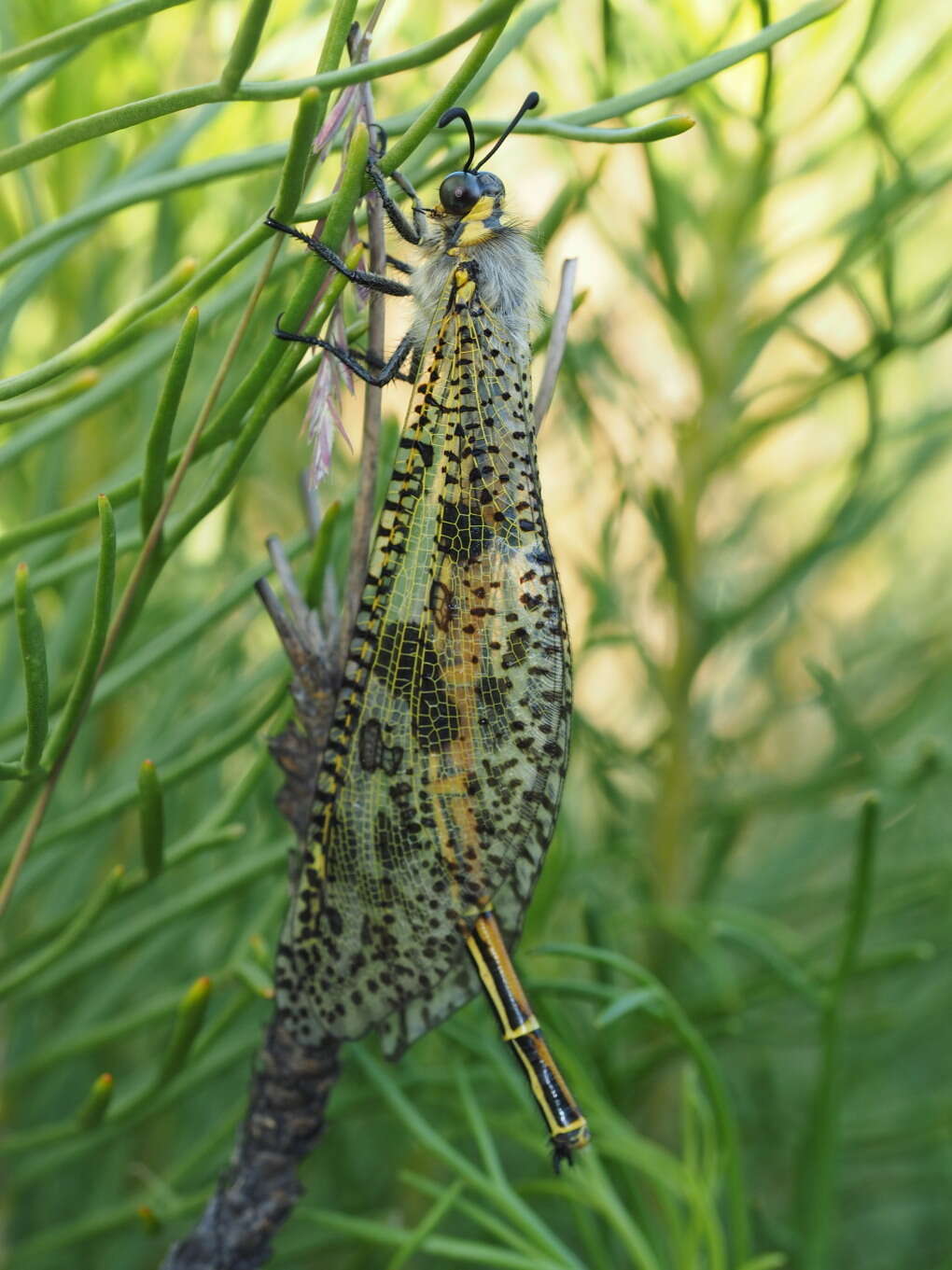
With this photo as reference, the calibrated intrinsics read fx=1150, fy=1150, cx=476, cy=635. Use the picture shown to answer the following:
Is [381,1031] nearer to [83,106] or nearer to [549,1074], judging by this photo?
[549,1074]

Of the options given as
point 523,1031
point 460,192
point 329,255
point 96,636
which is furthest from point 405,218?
point 523,1031

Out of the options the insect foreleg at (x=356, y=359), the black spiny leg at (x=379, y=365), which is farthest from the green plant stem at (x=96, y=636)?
the black spiny leg at (x=379, y=365)

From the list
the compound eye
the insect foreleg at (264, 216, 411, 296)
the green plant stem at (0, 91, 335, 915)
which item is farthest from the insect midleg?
the compound eye

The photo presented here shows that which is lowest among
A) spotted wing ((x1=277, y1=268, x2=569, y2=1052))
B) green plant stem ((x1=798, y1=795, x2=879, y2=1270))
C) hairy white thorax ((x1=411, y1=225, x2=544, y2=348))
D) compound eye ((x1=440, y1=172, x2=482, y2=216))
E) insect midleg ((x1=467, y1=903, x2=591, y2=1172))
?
green plant stem ((x1=798, y1=795, x2=879, y2=1270))

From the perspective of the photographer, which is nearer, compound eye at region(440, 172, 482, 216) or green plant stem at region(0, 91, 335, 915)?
green plant stem at region(0, 91, 335, 915)

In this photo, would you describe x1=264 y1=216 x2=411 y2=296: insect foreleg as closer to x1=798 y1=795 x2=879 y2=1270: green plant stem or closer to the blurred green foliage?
the blurred green foliage

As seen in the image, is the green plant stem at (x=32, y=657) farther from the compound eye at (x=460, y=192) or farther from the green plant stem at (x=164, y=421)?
the compound eye at (x=460, y=192)
